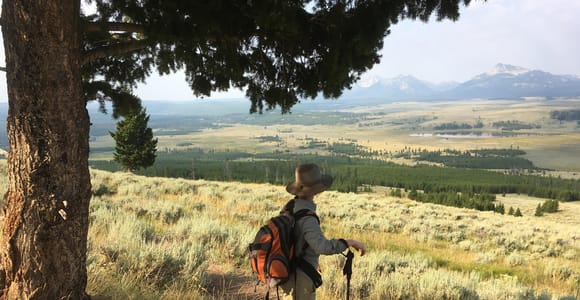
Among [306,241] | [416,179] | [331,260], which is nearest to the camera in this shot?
[306,241]

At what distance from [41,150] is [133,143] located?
116ft

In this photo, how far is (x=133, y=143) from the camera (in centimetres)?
3609

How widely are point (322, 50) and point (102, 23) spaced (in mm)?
2244

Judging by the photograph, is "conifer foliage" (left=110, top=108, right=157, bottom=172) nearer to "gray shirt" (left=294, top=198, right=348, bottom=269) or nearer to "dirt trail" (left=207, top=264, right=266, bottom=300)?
"dirt trail" (left=207, top=264, right=266, bottom=300)

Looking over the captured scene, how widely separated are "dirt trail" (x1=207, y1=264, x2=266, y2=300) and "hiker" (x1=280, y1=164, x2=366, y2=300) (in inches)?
69.0

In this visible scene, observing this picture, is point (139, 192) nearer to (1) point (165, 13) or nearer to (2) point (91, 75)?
(2) point (91, 75)

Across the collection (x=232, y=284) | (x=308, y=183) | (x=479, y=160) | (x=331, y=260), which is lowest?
(x=479, y=160)

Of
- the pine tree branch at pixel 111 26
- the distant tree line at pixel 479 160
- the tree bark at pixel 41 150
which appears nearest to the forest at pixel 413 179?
the distant tree line at pixel 479 160

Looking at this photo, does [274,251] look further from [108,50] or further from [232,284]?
[232,284]

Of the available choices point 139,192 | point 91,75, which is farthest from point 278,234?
point 139,192

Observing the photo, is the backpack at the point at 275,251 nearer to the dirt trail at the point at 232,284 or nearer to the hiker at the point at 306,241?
the hiker at the point at 306,241

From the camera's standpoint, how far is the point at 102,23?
3.84 metres

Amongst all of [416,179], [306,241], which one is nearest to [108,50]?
[306,241]

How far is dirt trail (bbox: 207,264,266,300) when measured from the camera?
5160 mm
